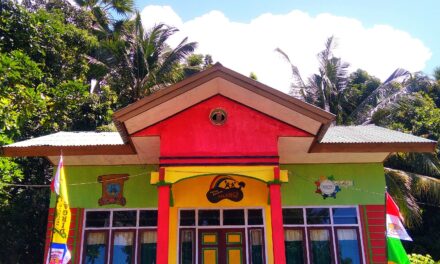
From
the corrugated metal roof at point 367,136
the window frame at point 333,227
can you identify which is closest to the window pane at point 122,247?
the window frame at point 333,227

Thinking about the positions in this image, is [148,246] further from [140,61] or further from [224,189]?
[140,61]

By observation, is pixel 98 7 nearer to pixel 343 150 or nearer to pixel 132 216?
pixel 132 216

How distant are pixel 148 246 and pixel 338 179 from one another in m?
4.72

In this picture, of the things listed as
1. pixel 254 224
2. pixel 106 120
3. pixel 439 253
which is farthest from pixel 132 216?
pixel 439 253

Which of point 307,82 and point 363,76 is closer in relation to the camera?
point 307,82

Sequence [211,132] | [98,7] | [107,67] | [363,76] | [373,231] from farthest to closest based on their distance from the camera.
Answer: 1. [363,76]
2. [98,7]
3. [107,67]
4. [373,231]
5. [211,132]

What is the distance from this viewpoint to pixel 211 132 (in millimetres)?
8375

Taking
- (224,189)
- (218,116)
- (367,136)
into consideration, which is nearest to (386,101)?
(367,136)

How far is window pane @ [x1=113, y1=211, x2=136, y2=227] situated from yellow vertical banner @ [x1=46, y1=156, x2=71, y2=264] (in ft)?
8.34

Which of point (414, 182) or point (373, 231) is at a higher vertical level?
point (414, 182)

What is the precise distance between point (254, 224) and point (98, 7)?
642 inches

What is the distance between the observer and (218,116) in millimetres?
8477

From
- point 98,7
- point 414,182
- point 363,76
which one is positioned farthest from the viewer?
point 363,76

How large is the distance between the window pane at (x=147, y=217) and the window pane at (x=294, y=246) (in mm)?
3082
